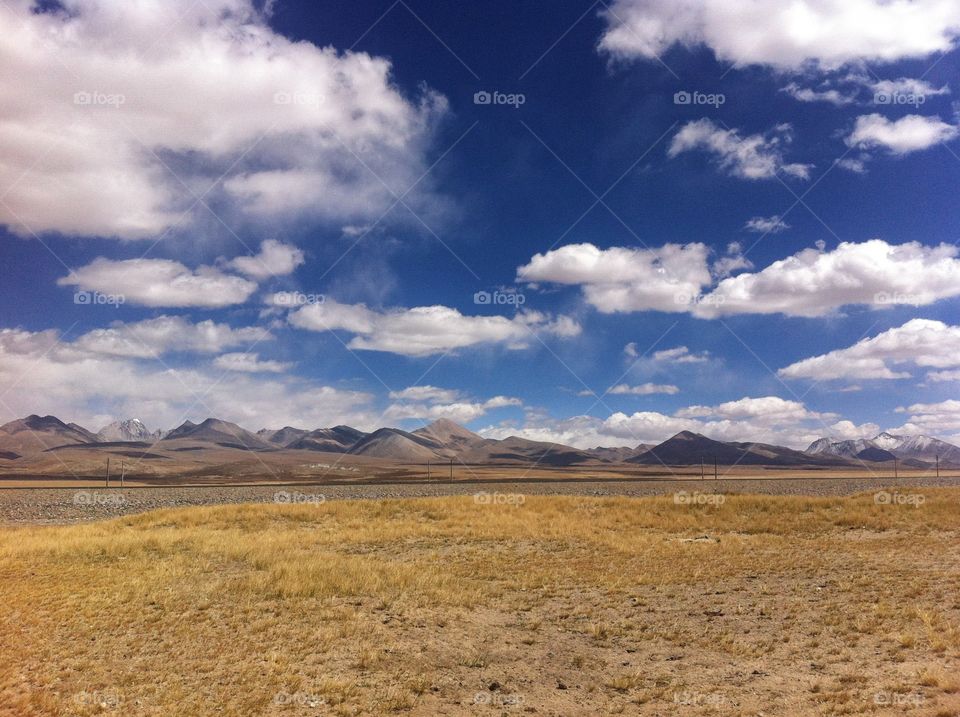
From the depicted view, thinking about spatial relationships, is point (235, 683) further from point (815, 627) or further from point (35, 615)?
point (815, 627)

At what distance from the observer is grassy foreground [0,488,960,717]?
1024cm

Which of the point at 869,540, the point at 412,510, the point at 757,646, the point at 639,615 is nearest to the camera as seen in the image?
the point at 757,646

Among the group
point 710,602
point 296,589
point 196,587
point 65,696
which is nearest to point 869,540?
point 710,602

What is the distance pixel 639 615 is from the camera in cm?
1548

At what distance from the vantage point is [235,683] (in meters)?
10.9

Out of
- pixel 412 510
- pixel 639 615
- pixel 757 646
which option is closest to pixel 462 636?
pixel 639 615

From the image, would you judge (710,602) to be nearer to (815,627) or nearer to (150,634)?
(815,627)

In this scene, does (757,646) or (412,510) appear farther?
(412,510)

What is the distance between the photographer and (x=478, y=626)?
14562 mm

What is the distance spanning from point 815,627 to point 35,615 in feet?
58.4

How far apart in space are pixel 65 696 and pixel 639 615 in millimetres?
12111

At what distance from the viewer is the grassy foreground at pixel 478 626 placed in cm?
1024

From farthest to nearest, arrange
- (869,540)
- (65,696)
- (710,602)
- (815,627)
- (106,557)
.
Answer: (869,540) < (106,557) < (710,602) < (815,627) < (65,696)

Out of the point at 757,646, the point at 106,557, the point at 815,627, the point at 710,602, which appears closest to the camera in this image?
the point at 757,646
